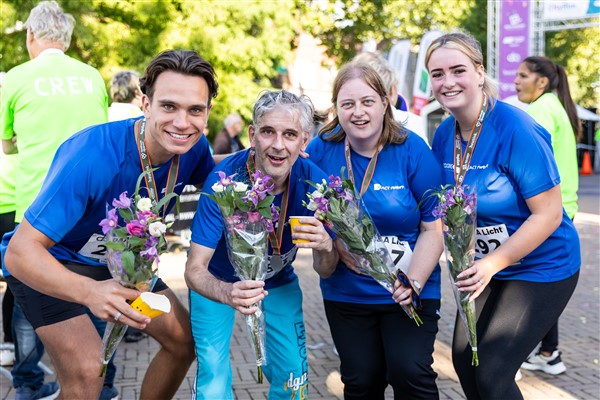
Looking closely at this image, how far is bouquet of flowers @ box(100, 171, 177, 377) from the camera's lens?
2.58 m

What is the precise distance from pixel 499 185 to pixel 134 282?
175cm

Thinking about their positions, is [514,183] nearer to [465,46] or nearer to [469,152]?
Result: [469,152]

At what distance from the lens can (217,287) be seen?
3006mm

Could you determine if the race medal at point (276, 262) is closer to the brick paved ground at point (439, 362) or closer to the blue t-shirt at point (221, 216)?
the blue t-shirt at point (221, 216)

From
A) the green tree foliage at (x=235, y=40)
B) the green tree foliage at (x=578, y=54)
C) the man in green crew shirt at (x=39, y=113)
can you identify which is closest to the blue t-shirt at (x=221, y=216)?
the man in green crew shirt at (x=39, y=113)

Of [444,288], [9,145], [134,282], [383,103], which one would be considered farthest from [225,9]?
[134,282]

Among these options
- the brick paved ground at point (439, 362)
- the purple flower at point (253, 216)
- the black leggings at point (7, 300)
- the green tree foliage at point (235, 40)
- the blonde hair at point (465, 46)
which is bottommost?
the brick paved ground at point (439, 362)

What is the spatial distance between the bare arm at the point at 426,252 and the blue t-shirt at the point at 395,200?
0.04m

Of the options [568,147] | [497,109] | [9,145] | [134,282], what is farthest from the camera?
[568,147]

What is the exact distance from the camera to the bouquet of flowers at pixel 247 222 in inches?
113

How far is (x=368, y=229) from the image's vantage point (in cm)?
316

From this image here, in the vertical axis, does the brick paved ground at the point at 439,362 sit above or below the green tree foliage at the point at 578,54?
below

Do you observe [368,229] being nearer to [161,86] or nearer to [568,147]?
[161,86]

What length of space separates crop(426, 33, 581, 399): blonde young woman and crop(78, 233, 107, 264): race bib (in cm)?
170
